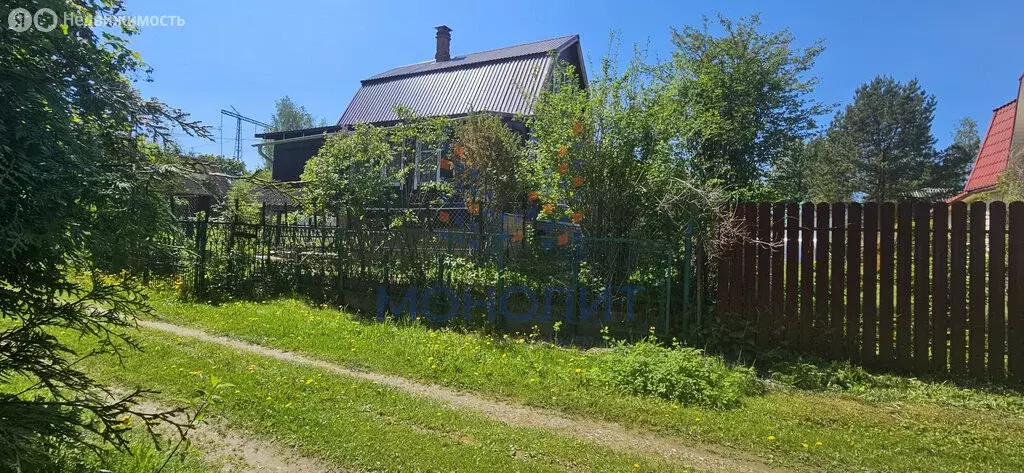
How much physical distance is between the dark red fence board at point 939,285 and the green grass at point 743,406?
452 millimetres

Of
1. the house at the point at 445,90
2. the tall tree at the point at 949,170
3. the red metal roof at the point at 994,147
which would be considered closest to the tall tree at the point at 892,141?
the tall tree at the point at 949,170

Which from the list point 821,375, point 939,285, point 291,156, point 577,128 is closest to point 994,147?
point 939,285

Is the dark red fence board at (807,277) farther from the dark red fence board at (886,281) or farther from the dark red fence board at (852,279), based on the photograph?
the dark red fence board at (886,281)

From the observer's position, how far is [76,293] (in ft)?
8.64

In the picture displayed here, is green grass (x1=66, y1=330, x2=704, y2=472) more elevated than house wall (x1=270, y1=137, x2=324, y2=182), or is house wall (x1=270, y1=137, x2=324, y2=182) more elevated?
house wall (x1=270, y1=137, x2=324, y2=182)

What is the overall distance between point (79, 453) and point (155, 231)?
148cm

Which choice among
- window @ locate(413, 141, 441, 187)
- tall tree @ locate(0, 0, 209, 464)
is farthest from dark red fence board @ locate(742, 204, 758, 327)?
window @ locate(413, 141, 441, 187)

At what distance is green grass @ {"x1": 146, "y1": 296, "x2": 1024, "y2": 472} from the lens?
3.66 m

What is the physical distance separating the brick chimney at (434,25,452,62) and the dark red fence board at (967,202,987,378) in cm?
1952

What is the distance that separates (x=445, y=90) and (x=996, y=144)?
1631 cm

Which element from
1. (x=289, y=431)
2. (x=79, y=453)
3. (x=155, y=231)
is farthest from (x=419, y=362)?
(x=155, y=231)

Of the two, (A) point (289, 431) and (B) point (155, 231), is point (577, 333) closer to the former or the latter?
(A) point (289, 431)

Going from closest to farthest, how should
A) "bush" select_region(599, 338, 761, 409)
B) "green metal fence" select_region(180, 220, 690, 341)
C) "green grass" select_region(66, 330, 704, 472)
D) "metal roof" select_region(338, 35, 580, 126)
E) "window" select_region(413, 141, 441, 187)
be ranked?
"green grass" select_region(66, 330, 704, 472), "bush" select_region(599, 338, 761, 409), "green metal fence" select_region(180, 220, 690, 341), "window" select_region(413, 141, 441, 187), "metal roof" select_region(338, 35, 580, 126)

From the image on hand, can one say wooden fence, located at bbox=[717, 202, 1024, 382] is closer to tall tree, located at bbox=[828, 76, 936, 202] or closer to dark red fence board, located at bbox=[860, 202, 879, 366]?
dark red fence board, located at bbox=[860, 202, 879, 366]
